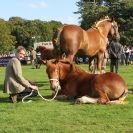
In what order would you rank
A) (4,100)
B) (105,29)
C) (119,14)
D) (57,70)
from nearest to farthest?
(57,70) → (4,100) → (105,29) → (119,14)

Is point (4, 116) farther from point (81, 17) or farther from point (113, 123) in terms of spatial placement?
point (81, 17)

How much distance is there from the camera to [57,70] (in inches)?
492

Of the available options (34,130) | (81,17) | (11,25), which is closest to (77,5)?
(81,17)

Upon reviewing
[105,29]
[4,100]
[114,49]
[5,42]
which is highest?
[105,29]

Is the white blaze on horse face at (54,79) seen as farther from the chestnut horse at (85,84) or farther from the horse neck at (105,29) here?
the horse neck at (105,29)

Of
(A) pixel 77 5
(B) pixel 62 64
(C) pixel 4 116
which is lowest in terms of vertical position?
(C) pixel 4 116

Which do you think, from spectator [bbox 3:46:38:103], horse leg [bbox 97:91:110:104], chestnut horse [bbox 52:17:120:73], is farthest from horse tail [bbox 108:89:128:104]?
chestnut horse [bbox 52:17:120:73]

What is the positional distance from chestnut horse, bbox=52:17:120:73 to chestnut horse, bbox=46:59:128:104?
3.28 metres

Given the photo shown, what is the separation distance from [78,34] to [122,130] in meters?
7.56

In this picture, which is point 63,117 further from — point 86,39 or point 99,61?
point 99,61

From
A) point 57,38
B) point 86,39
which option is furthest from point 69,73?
point 86,39

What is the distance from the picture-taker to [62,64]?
12.7m

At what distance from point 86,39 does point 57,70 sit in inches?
179

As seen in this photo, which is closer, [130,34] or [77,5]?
[130,34]
